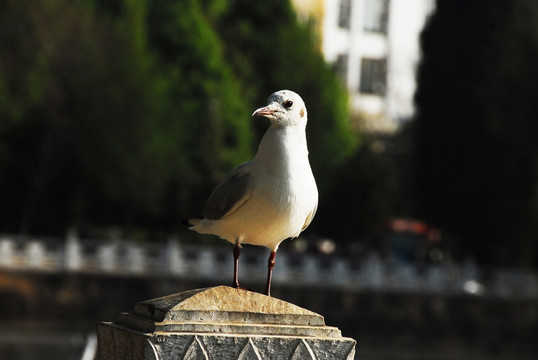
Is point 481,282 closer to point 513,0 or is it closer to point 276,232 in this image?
point 513,0

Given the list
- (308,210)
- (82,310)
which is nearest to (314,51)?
(82,310)

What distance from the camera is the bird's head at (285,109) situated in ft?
17.5

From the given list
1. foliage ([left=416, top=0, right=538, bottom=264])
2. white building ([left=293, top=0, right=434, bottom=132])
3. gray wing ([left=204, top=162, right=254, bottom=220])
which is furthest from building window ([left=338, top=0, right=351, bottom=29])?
gray wing ([left=204, top=162, right=254, bottom=220])

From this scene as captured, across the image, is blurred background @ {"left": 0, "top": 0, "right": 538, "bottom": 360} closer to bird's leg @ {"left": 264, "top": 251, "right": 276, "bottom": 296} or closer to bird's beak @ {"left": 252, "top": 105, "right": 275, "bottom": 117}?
bird's leg @ {"left": 264, "top": 251, "right": 276, "bottom": 296}

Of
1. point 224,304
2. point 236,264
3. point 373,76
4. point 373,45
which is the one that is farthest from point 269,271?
point 373,45

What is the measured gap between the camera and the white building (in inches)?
2596

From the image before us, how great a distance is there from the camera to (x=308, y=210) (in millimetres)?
5641

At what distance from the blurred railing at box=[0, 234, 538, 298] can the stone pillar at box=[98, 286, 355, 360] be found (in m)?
29.6

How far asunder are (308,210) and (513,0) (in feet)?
127

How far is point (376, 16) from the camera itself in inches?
2783

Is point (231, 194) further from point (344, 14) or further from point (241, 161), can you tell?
point (344, 14)

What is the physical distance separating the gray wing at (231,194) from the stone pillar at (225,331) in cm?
53

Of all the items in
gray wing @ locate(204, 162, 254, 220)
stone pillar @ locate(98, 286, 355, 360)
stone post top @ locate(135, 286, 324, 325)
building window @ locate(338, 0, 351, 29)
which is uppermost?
building window @ locate(338, 0, 351, 29)

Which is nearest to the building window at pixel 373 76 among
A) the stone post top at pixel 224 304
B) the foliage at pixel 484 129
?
the foliage at pixel 484 129
